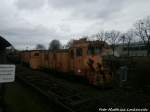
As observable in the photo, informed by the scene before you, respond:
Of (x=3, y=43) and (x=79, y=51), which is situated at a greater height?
(x=3, y=43)

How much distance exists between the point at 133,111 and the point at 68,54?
12886 mm

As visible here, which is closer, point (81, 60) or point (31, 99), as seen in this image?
point (31, 99)

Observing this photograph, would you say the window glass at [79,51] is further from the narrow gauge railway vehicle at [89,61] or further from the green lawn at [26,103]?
the green lawn at [26,103]

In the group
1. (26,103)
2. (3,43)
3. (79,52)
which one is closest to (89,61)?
(79,52)

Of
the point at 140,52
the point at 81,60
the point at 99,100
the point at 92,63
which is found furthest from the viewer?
the point at 140,52

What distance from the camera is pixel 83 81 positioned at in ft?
64.2

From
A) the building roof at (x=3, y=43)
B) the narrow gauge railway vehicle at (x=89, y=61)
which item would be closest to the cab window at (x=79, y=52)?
the narrow gauge railway vehicle at (x=89, y=61)

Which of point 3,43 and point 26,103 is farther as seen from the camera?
point 26,103

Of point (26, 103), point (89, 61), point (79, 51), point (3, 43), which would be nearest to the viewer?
point (3, 43)

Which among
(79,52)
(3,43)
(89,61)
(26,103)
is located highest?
(3,43)

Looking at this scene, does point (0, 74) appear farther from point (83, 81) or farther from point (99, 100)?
point (83, 81)

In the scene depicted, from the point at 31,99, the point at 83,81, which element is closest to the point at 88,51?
the point at 83,81

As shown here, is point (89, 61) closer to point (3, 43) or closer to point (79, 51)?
point (79, 51)

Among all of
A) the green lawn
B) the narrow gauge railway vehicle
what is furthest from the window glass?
the green lawn
